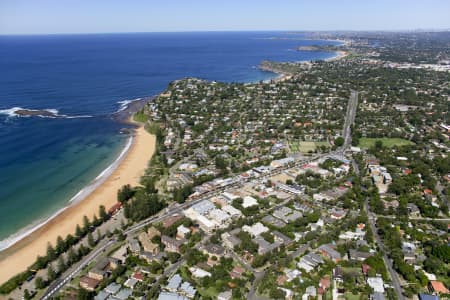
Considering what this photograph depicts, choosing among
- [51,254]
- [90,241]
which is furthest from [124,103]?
[51,254]

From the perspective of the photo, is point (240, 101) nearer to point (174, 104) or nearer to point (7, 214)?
point (174, 104)

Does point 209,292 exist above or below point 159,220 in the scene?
below

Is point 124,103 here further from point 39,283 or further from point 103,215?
point 39,283

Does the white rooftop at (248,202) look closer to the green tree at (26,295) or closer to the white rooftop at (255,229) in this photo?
→ the white rooftop at (255,229)

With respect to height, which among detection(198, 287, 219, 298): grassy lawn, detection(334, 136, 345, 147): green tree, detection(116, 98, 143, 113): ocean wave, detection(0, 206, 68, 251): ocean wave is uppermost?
detection(116, 98, 143, 113): ocean wave

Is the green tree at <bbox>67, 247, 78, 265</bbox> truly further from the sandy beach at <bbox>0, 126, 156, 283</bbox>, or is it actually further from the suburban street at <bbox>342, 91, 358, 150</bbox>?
the suburban street at <bbox>342, 91, 358, 150</bbox>

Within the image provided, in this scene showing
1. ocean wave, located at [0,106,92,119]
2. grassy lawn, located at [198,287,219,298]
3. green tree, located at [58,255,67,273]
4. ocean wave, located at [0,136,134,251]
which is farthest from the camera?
ocean wave, located at [0,106,92,119]

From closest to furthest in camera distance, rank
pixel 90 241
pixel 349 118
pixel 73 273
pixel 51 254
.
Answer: pixel 73 273 → pixel 51 254 → pixel 90 241 → pixel 349 118

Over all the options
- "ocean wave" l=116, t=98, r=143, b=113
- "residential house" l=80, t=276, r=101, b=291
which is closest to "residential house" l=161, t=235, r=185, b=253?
"residential house" l=80, t=276, r=101, b=291
